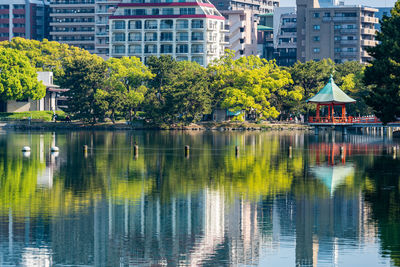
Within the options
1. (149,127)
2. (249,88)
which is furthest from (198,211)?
(149,127)

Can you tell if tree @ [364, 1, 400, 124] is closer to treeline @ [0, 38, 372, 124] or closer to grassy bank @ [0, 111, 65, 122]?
treeline @ [0, 38, 372, 124]

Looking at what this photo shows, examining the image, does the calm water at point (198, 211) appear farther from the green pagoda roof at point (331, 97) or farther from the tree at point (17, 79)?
the tree at point (17, 79)

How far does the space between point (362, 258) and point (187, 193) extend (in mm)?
22208

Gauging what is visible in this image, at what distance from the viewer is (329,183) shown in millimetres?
64438

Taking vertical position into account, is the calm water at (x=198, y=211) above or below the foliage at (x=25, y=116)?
below

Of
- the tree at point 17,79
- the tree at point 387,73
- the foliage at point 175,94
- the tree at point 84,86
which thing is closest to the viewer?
the tree at point 387,73

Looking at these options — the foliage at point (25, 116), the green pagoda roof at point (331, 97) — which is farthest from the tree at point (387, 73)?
the foliage at point (25, 116)

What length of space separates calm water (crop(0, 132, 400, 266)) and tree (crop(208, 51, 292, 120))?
7115 cm

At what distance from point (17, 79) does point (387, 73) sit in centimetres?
8832

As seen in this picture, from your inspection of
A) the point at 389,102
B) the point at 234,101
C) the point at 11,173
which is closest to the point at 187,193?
the point at 11,173

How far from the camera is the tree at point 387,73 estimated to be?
328 feet

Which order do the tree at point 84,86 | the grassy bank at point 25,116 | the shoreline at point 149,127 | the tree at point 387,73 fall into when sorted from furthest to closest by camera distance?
1. the grassy bank at point 25,116
2. the shoreline at point 149,127
3. the tree at point 84,86
4. the tree at point 387,73

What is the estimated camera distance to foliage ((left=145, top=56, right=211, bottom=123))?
154375 mm

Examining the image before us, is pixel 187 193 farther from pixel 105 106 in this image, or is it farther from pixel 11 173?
pixel 105 106
